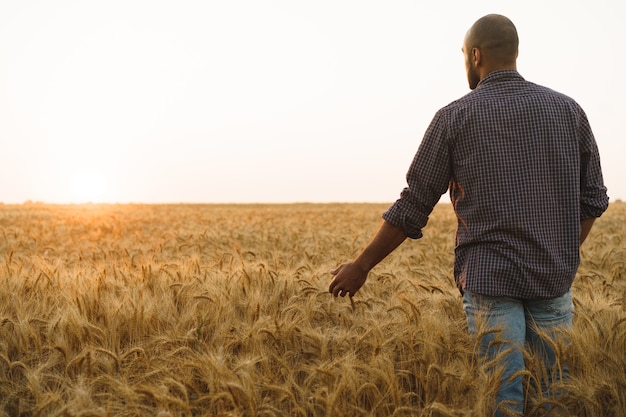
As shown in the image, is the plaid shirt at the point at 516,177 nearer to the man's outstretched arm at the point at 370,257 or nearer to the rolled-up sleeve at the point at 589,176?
the rolled-up sleeve at the point at 589,176

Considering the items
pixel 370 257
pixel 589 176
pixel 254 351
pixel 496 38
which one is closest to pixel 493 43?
pixel 496 38

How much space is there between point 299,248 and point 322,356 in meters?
4.96

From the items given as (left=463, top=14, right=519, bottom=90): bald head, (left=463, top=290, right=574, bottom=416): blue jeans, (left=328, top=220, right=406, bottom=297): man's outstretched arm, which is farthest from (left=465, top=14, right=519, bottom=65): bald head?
(left=463, top=290, right=574, bottom=416): blue jeans

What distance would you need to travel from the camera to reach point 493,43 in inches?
87.4

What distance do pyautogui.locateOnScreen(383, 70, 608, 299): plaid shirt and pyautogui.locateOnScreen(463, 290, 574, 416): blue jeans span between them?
98mm

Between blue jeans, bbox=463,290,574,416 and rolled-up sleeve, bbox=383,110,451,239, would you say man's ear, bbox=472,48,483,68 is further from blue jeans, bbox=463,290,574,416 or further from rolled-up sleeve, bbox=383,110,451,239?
blue jeans, bbox=463,290,574,416

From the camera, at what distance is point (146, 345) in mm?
2717

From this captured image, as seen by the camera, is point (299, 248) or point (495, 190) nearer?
point (495, 190)

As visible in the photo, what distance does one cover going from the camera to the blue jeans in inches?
81.3

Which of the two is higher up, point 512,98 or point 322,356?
point 512,98

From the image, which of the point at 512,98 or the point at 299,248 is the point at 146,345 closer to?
the point at 512,98

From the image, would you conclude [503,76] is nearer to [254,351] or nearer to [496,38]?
[496,38]

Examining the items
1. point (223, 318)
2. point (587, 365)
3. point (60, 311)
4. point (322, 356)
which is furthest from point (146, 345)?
point (587, 365)

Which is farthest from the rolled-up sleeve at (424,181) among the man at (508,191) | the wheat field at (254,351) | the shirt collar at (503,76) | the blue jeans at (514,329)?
the wheat field at (254,351)
